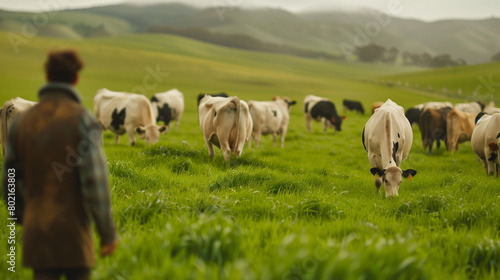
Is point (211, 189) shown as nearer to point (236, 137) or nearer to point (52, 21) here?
point (236, 137)

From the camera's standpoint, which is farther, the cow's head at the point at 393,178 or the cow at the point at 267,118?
the cow at the point at 267,118

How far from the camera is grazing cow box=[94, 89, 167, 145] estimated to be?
13236mm

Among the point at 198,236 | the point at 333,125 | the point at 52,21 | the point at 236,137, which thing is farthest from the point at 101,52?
the point at 52,21

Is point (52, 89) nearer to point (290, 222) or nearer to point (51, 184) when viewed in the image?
point (51, 184)

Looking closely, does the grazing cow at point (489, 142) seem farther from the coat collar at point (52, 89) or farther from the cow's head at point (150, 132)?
the cow's head at point (150, 132)

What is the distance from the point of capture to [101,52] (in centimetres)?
7338

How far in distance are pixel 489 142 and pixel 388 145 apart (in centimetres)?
356

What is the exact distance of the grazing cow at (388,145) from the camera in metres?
6.65

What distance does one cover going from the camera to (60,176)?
260cm

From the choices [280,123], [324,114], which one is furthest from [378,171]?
[324,114]

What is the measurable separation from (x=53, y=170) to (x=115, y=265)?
104cm

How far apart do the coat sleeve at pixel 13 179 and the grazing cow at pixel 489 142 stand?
30.0 feet


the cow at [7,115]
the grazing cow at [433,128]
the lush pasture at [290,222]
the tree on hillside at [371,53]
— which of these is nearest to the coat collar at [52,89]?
the lush pasture at [290,222]

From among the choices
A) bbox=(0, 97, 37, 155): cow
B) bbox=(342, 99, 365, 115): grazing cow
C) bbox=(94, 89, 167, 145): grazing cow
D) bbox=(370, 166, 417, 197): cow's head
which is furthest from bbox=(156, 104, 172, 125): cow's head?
bbox=(342, 99, 365, 115): grazing cow
